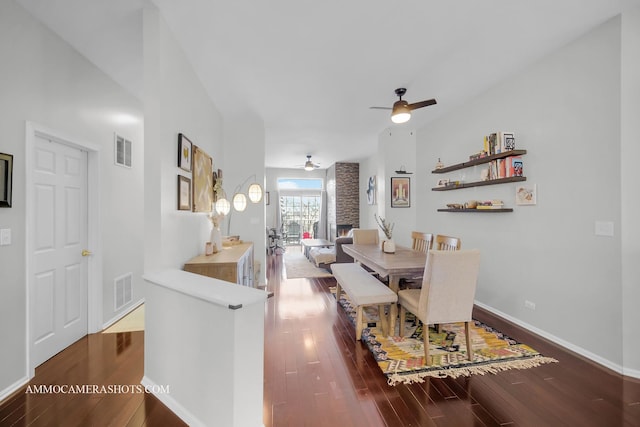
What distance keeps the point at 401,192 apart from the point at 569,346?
3.16 meters

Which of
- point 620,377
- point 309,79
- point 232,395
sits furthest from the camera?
point 309,79

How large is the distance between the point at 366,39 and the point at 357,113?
184 cm

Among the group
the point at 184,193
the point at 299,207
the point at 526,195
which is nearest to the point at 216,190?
the point at 184,193

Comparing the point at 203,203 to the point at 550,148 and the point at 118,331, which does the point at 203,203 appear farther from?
the point at 550,148

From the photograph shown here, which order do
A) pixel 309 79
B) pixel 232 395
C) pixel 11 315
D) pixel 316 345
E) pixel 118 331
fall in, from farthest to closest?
pixel 309 79 → pixel 118 331 → pixel 316 345 → pixel 11 315 → pixel 232 395

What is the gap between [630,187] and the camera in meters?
2.07

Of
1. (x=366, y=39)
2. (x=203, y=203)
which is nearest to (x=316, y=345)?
(x=203, y=203)

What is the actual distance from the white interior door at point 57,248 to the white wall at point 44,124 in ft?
0.48

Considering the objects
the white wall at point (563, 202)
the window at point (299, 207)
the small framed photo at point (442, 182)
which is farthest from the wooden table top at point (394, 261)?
the window at point (299, 207)

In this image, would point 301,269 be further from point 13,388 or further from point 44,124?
point 44,124

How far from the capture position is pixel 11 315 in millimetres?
1868

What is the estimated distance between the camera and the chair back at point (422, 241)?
3.41 m

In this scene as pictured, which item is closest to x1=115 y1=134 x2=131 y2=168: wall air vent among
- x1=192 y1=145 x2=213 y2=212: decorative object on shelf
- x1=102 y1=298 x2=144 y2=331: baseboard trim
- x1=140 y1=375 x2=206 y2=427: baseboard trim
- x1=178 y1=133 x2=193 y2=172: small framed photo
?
x1=192 y1=145 x2=213 y2=212: decorative object on shelf

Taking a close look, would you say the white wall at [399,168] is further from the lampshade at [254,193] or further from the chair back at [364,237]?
the lampshade at [254,193]
